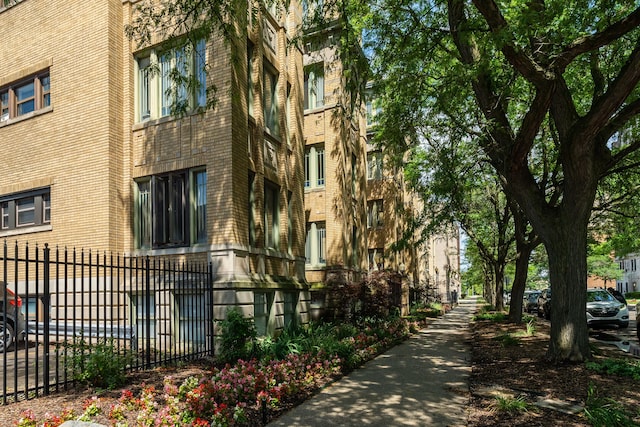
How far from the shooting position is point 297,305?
561 inches

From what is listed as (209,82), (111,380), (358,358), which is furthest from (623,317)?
(111,380)

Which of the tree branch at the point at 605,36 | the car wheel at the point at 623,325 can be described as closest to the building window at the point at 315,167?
the tree branch at the point at 605,36

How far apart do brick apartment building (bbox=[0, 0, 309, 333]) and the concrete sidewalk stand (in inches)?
138

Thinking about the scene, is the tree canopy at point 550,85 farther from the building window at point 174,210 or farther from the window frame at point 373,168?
the window frame at point 373,168

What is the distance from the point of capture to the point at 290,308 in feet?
46.2

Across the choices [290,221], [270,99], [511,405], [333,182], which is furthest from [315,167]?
[511,405]

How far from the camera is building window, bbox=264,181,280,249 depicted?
13672 millimetres

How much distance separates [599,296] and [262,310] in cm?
1811

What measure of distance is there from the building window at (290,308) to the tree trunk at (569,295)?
6.99 metres

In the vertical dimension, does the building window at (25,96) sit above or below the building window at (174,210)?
above

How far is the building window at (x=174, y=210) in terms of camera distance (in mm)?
11805

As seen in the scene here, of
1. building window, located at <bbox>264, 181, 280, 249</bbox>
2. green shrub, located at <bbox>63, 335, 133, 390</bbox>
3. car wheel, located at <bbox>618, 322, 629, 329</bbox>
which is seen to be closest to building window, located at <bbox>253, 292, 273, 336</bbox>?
building window, located at <bbox>264, 181, 280, 249</bbox>

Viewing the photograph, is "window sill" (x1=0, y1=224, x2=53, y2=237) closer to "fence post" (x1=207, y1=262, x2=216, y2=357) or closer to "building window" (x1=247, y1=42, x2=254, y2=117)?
"fence post" (x1=207, y1=262, x2=216, y2=357)

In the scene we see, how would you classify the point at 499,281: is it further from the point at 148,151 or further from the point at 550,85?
the point at 148,151
